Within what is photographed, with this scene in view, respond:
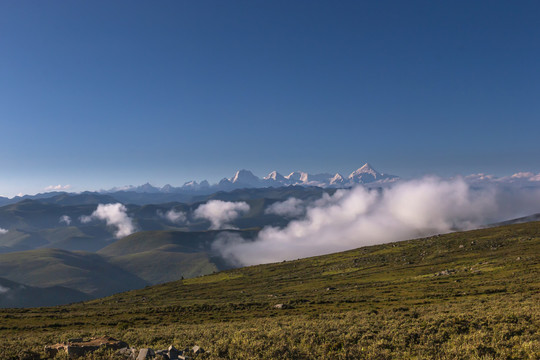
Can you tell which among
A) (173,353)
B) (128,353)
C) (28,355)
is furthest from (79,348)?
(173,353)

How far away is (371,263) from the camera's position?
169 metres

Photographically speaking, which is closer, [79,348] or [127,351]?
[127,351]

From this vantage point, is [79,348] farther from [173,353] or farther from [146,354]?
[173,353]

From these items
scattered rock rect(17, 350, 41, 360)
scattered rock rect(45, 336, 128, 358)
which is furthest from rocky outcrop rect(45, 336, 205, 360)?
scattered rock rect(17, 350, 41, 360)

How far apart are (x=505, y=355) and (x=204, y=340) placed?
2225cm

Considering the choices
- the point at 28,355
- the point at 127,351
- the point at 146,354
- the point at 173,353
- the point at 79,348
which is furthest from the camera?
the point at 28,355

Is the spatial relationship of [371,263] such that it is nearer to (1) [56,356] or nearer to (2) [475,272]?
(2) [475,272]

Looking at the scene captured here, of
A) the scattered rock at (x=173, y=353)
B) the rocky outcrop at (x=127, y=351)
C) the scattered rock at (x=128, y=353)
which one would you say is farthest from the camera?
the scattered rock at (x=128, y=353)

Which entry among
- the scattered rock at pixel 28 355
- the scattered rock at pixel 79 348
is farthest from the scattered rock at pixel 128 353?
the scattered rock at pixel 28 355

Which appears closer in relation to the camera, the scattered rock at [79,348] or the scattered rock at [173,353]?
the scattered rock at [173,353]

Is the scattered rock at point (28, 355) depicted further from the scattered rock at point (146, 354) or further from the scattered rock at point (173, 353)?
the scattered rock at point (173, 353)

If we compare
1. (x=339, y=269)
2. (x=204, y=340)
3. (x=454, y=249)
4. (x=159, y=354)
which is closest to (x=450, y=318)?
(x=204, y=340)

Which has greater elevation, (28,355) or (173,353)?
(28,355)

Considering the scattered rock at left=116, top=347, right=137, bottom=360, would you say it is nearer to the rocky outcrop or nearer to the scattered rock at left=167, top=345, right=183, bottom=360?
the rocky outcrop
